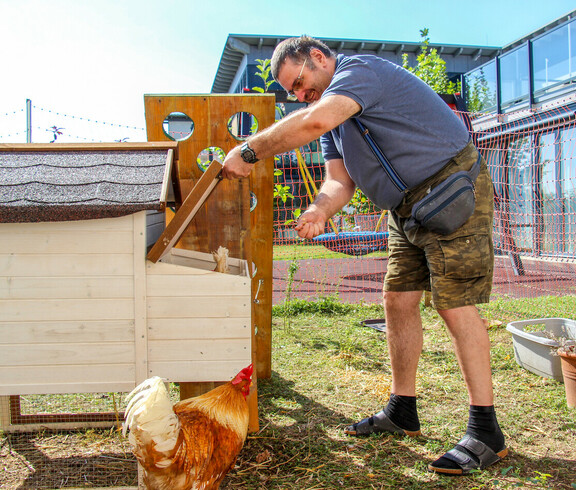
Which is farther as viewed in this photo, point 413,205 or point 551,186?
point 551,186

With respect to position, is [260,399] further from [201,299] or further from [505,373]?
[505,373]

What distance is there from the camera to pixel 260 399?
112 inches

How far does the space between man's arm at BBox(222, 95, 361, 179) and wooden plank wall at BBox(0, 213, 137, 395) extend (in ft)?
1.97

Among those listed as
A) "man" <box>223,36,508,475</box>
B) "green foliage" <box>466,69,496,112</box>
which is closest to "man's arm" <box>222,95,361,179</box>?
"man" <box>223,36,508,475</box>

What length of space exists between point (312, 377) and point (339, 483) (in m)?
1.32

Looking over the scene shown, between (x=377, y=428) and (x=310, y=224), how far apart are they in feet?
3.57

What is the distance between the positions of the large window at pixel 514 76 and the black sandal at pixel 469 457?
8.78m

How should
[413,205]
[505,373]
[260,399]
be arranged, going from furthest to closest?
[505,373] < [260,399] < [413,205]

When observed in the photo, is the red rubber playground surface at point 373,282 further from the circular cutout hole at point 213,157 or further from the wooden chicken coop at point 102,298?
the wooden chicken coop at point 102,298

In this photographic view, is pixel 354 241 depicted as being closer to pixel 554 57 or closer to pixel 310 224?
pixel 554 57

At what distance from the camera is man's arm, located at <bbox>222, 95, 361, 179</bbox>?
1784mm

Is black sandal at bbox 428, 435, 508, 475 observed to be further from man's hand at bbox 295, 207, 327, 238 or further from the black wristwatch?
the black wristwatch

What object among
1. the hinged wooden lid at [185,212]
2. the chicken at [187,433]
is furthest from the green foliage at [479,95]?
the chicken at [187,433]

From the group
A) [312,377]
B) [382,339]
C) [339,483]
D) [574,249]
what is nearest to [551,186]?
[574,249]
